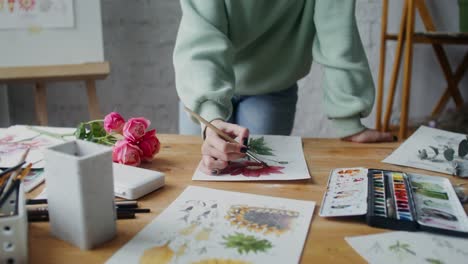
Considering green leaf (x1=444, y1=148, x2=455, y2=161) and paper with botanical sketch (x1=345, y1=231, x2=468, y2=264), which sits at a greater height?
green leaf (x1=444, y1=148, x2=455, y2=161)

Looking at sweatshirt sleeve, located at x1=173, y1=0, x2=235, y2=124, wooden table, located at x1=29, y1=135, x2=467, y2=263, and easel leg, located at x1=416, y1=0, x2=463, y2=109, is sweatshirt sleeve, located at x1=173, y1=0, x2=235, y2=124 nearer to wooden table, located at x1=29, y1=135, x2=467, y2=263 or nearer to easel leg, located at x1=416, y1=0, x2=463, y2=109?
wooden table, located at x1=29, y1=135, x2=467, y2=263

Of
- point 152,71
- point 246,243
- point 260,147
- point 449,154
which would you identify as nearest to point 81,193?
point 246,243

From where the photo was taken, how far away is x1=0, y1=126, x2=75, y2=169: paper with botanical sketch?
0.70 metres

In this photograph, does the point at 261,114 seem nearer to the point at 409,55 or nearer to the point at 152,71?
the point at 409,55

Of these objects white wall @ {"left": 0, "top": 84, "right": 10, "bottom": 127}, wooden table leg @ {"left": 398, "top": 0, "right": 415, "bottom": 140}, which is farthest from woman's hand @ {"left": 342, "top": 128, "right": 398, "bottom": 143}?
white wall @ {"left": 0, "top": 84, "right": 10, "bottom": 127}

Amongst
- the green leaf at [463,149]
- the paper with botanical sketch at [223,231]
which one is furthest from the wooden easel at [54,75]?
the green leaf at [463,149]

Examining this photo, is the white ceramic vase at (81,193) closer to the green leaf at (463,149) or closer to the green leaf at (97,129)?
the green leaf at (97,129)

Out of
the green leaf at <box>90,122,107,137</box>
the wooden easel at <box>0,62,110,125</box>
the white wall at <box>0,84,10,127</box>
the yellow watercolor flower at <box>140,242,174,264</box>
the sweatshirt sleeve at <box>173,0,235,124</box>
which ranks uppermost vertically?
the sweatshirt sleeve at <box>173,0,235,124</box>

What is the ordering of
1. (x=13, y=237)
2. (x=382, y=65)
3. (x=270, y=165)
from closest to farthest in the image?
(x=13, y=237) < (x=270, y=165) < (x=382, y=65)

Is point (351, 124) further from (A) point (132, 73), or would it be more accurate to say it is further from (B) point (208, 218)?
(A) point (132, 73)

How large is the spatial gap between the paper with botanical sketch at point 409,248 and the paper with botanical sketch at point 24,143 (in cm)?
50

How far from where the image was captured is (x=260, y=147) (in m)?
0.78

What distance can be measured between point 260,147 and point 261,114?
321 millimetres

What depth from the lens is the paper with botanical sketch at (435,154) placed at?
0.69 meters
